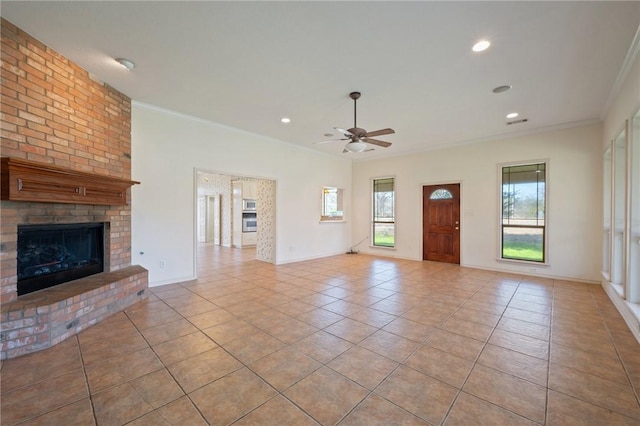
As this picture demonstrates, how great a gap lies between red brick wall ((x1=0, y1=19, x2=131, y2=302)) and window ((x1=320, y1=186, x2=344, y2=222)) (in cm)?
497

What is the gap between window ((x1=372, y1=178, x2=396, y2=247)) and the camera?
7949 mm

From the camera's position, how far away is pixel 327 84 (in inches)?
145

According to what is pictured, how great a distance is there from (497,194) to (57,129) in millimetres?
7650

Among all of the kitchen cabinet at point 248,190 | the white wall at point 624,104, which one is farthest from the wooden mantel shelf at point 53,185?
the white wall at point 624,104

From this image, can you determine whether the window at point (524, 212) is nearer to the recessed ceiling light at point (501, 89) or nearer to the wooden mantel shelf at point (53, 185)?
the recessed ceiling light at point (501, 89)

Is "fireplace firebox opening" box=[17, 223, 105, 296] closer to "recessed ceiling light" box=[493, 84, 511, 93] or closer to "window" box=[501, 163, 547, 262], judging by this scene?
"recessed ceiling light" box=[493, 84, 511, 93]

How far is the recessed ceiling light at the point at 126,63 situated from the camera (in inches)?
125

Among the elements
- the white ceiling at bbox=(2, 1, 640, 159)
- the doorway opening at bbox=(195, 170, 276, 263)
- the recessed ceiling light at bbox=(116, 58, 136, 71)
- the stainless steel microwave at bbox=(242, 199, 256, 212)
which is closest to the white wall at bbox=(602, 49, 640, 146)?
the white ceiling at bbox=(2, 1, 640, 159)

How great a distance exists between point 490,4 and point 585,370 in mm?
3195

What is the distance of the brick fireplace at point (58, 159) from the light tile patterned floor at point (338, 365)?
0.85ft

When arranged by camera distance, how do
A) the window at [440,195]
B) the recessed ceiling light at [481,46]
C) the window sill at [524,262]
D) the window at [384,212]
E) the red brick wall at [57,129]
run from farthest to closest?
1. the window at [384,212]
2. the window at [440,195]
3. the window sill at [524,262]
4. the recessed ceiling light at [481,46]
5. the red brick wall at [57,129]

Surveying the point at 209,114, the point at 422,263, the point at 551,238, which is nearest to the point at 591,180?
the point at 551,238

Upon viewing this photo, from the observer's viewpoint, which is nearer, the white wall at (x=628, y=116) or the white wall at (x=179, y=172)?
the white wall at (x=628, y=116)

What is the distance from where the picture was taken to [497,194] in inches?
238
